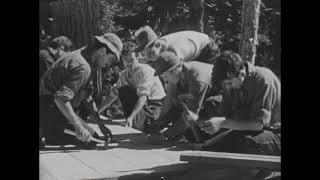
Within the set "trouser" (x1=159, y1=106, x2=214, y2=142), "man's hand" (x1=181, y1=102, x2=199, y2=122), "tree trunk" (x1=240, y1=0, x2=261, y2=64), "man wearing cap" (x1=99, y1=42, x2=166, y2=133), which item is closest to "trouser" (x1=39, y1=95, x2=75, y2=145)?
"man wearing cap" (x1=99, y1=42, x2=166, y2=133)

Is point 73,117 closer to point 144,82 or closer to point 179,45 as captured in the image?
point 144,82

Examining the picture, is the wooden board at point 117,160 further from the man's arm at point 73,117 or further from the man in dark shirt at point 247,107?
the man in dark shirt at point 247,107

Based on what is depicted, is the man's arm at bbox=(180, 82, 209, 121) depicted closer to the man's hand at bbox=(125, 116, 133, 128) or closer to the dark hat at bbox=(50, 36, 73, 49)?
the man's hand at bbox=(125, 116, 133, 128)

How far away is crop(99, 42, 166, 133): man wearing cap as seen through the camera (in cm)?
502

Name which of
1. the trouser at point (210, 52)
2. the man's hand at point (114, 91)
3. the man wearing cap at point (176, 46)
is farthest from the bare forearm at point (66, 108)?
the trouser at point (210, 52)

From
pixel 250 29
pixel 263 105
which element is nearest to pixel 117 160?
pixel 263 105

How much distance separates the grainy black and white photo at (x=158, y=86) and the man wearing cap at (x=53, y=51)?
0.01 meters

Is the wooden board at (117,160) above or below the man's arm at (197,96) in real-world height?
below

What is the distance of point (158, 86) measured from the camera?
16.5 feet

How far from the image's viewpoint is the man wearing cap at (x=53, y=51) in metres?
4.93

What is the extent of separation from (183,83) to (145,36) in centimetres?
72
